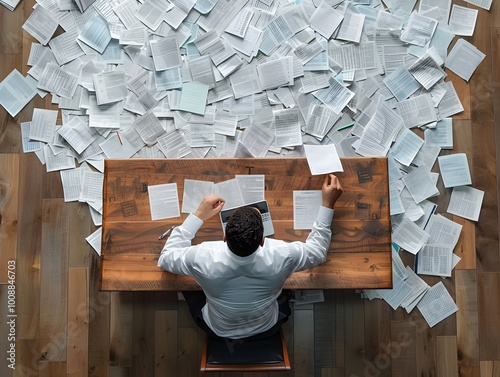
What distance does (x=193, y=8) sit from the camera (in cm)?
260

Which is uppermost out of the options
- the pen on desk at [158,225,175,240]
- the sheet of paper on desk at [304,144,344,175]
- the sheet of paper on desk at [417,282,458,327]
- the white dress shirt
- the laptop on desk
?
the sheet of paper on desk at [304,144,344,175]

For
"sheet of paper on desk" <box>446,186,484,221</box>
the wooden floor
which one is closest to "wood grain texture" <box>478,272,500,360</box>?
the wooden floor

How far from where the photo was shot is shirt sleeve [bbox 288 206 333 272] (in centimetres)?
185

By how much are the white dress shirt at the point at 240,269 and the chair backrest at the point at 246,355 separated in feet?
→ 0.26

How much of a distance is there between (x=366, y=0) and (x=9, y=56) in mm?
1898

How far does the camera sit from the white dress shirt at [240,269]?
66.7 inches

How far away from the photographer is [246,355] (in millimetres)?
1977

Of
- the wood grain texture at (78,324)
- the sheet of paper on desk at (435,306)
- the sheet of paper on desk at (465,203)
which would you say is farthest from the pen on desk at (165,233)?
the sheet of paper on desk at (465,203)

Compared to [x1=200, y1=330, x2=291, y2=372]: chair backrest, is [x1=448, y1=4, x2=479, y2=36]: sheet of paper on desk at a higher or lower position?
higher

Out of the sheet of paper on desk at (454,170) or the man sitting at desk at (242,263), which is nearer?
the man sitting at desk at (242,263)

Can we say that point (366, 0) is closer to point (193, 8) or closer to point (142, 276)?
point (193, 8)

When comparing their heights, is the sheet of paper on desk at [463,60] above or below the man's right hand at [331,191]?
above

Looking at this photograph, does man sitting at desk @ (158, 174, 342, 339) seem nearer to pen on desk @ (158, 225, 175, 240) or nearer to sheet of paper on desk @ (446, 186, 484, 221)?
pen on desk @ (158, 225, 175, 240)

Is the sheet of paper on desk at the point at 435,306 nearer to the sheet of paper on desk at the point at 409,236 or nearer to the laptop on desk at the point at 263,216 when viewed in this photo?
the sheet of paper on desk at the point at 409,236
